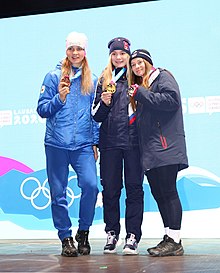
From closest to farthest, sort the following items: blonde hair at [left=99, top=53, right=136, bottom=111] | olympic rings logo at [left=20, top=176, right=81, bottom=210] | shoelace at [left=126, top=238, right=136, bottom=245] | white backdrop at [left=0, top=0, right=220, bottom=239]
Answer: shoelace at [left=126, top=238, right=136, bottom=245]
blonde hair at [left=99, top=53, right=136, bottom=111]
white backdrop at [left=0, top=0, right=220, bottom=239]
olympic rings logo at [left=20, top=176, right=81, bottom=210]

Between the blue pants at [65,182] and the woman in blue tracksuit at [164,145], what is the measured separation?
284 millimetres

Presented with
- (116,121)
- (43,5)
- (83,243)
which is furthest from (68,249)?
(43,5)

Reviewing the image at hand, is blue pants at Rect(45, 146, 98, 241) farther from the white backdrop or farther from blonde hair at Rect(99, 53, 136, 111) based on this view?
the white backdrop

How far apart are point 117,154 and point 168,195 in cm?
31

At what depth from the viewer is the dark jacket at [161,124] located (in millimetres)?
2301

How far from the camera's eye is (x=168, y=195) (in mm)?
2330

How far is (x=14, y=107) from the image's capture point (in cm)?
329

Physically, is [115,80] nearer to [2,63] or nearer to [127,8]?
[127,8]

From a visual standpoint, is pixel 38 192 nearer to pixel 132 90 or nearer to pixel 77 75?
pixel 77 75

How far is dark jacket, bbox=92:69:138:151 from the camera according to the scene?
2.42 metres

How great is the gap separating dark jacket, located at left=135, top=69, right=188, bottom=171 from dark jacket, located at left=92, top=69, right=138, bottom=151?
0.22 feet

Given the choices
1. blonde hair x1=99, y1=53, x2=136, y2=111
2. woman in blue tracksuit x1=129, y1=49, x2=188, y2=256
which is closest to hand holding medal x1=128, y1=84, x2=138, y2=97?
woman in blue tracksuit x1=129, y1=49, x2=188, y2=256

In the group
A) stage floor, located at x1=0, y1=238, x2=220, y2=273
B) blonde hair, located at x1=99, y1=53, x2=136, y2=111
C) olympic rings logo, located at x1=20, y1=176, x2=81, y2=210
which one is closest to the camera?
stage floor, located at x1=0, y1=238, x2=220, y2=273

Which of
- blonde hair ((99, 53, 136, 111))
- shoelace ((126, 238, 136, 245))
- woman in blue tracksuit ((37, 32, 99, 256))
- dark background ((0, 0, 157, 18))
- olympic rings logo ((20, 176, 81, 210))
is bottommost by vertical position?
shoelace ((126, 238, 136, 245))
